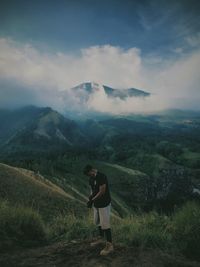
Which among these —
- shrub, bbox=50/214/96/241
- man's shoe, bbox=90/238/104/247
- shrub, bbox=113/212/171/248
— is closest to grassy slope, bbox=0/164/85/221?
shrub, bbox=50/214/96/241

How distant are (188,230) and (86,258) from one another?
3.14 m

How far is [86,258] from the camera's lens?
811 cm

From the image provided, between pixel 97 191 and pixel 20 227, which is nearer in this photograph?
pixel 97 191

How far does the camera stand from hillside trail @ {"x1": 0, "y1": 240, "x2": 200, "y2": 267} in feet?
25.3

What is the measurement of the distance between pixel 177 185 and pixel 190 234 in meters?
144

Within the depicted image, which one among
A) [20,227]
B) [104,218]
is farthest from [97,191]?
[20,227]

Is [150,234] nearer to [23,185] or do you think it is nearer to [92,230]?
[92,230]

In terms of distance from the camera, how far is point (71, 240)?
9.91 meters

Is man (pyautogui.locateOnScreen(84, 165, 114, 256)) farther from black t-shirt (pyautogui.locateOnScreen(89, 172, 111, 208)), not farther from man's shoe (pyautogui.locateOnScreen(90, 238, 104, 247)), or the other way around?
man's shoe (pyautogui.locateOnScreen(90, 238, 104, 247))

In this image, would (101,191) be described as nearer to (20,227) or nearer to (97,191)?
(97,191)

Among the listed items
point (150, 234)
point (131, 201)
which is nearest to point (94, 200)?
point (150, 234)

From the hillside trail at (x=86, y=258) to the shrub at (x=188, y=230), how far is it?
0.58 meters

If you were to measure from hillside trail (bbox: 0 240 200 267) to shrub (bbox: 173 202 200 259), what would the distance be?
582mm

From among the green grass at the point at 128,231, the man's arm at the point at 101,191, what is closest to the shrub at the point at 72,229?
the green grass at the point at 128,231
